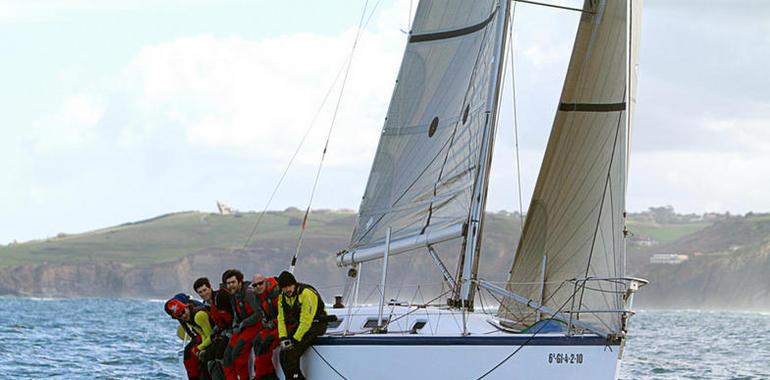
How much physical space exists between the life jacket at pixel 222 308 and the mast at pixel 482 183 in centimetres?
234

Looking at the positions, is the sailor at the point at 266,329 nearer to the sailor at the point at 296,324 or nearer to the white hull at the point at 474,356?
the sailor at the point at 296,324

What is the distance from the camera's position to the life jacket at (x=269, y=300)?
13.6m

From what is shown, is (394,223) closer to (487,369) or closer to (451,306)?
(451,306)

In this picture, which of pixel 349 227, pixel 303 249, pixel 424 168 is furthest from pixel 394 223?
pixel 349 227

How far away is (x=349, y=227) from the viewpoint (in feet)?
468

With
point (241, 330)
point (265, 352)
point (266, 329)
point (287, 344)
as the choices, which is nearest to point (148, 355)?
point (241, 330)

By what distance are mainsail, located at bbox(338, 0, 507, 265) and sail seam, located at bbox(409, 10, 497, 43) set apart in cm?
1

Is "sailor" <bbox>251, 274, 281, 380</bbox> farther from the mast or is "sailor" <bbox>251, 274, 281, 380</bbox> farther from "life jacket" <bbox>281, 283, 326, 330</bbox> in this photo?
the mast

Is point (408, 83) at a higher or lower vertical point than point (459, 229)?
higher

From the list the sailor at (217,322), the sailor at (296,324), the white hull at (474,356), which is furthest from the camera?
the sailor at (217,322)

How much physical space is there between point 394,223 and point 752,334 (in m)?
31.1

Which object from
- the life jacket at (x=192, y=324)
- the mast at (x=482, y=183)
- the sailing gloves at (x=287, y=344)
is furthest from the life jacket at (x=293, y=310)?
the mast at (x=482, y=183)

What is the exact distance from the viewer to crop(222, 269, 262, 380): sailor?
13.7m

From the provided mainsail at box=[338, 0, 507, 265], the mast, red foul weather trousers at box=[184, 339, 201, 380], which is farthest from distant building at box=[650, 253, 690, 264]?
red foul weather trousers at box=[184, 339, 201, 380]
